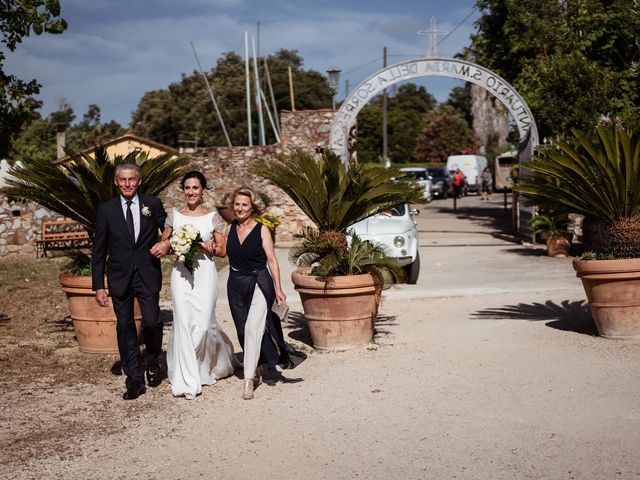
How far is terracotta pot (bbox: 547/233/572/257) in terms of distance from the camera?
17922 mm

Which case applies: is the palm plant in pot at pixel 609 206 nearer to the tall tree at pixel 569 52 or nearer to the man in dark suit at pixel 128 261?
the man in dark suit at pixel 128 261

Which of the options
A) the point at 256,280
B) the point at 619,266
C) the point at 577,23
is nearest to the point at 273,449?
the point at 256,280

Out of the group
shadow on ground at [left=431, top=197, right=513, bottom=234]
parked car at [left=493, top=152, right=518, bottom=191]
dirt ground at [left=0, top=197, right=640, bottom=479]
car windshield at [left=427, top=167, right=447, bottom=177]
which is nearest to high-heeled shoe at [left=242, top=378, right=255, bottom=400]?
dirt ground at [left=0, top=197, right=640, bottom=479]

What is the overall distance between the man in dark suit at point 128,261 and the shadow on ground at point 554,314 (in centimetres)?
485

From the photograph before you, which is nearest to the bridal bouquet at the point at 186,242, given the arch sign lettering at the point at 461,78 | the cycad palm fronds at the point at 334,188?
the cycad palm fronds at the point at 334,188

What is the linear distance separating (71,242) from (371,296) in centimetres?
1512

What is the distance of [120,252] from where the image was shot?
732 cm

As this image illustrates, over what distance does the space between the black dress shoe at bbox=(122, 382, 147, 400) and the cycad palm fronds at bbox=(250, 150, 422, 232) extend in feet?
9.61

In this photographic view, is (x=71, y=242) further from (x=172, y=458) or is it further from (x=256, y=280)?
(x=172, y=458)

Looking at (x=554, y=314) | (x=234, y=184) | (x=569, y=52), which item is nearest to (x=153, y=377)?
(x=554, y=314)

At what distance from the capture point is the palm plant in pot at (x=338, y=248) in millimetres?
8844

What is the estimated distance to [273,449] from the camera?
5621 millimetres

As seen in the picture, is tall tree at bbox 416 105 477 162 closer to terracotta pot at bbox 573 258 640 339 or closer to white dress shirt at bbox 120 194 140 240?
terracotta pot at bbox 573 258 640 339

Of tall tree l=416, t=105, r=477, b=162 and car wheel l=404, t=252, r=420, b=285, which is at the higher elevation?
tall tree l=416, t=105, r=477, b=162
